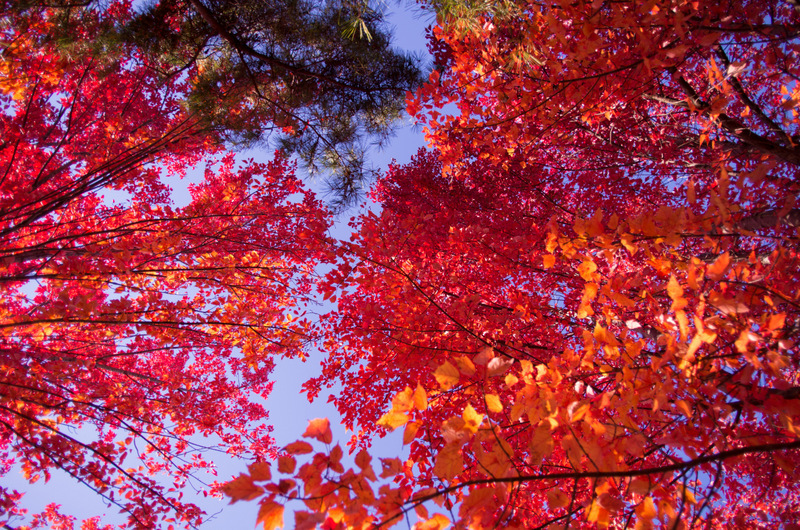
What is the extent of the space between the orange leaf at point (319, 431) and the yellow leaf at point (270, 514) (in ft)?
0.61

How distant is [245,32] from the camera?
4.09m

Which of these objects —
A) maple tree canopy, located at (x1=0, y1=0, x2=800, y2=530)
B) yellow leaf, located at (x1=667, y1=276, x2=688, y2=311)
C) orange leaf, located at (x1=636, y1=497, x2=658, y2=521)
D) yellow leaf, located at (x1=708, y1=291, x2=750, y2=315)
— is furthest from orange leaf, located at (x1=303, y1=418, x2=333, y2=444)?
yellow leaf, located at (x1=708, y1=291, x2=750, y2=315)

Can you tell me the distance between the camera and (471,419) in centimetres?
107

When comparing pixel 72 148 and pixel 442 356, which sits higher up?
pixel 72 148

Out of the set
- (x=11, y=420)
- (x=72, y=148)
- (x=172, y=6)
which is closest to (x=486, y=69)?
(x=172, y=6)

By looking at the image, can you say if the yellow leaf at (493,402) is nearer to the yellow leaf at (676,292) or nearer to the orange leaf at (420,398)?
the orange leaf at (420,398)

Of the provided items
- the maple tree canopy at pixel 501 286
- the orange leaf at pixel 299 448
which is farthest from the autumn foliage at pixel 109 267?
the orange leaf at pixel 299 448

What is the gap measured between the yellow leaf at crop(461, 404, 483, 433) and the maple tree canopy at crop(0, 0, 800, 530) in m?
0.03

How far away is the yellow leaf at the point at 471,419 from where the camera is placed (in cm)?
106

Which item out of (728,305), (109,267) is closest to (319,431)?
(728,305)

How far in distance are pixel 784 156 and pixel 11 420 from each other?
8.03 m

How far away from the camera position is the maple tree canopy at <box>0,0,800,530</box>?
1.16 metres

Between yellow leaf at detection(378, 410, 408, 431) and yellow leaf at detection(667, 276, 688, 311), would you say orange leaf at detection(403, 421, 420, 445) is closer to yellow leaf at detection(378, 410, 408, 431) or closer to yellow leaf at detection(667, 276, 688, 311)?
yellow leaf at detection(378, 410, 408, 431)

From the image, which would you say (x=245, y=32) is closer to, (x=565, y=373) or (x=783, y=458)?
(x=565, y=373)
